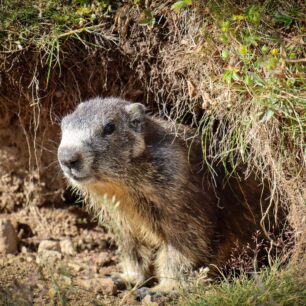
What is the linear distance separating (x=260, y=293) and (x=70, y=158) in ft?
6.32

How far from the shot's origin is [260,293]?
4.53 metres

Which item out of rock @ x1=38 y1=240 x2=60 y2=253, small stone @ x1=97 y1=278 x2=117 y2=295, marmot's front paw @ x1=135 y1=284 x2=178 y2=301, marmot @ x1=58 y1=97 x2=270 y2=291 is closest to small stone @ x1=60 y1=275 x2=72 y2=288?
marmot @ x1=58 y1=97 x2=270 y2=291

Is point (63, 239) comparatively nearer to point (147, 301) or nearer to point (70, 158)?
point (147, 301)

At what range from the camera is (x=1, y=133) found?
746cm

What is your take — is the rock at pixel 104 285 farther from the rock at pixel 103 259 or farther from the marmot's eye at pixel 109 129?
the marmot's eye at pixel 109 129

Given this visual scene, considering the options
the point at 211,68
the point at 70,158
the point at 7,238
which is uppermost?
the point at 211,68

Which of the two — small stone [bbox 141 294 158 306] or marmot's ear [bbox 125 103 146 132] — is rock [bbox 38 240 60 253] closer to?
small stone [bbox 141 294 158 306]

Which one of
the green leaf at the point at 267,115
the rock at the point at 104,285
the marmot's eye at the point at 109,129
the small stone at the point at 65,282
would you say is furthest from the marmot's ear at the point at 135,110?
the small stone at the point at 65,282

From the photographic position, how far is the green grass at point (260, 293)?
4469mm

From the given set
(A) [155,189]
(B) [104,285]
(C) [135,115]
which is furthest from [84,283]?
(C) [135,115]

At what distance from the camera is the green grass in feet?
14.7

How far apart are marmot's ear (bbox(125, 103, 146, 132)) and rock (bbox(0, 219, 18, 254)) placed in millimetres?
2027

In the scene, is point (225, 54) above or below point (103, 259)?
above

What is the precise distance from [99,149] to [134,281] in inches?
67.8
